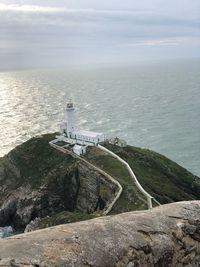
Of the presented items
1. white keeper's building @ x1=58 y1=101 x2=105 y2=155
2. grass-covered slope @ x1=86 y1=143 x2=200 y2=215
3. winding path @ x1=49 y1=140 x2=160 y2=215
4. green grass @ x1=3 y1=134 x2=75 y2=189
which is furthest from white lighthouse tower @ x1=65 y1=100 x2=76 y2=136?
grass-covered slope @ x1=86 y1=143 x2=200 y2=215

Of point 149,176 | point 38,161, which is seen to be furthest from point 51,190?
point 149,176

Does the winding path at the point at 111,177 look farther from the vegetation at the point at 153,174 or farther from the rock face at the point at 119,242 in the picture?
the rock face at the point at 119,242

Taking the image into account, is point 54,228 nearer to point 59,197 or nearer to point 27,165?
point 59,197

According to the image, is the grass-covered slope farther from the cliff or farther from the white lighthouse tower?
the white lighthouse tower

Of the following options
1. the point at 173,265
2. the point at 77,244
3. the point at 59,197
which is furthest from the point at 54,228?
the point at 59,197

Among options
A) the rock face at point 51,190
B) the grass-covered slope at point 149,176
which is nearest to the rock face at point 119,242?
the grass-covered slope at point 149,176

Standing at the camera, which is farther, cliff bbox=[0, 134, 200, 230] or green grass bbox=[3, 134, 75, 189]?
green grass bbox=[3, 134, 75, 189]

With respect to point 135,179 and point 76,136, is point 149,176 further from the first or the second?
point 76,136

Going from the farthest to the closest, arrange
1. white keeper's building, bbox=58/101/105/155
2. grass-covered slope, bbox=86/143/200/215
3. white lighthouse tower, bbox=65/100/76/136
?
white lighthouse tower, bbox=65/100/76/136 < white keeper's building, bbox=58/101/105/155 < grass-covered slope, bbox=86/143/200/215
